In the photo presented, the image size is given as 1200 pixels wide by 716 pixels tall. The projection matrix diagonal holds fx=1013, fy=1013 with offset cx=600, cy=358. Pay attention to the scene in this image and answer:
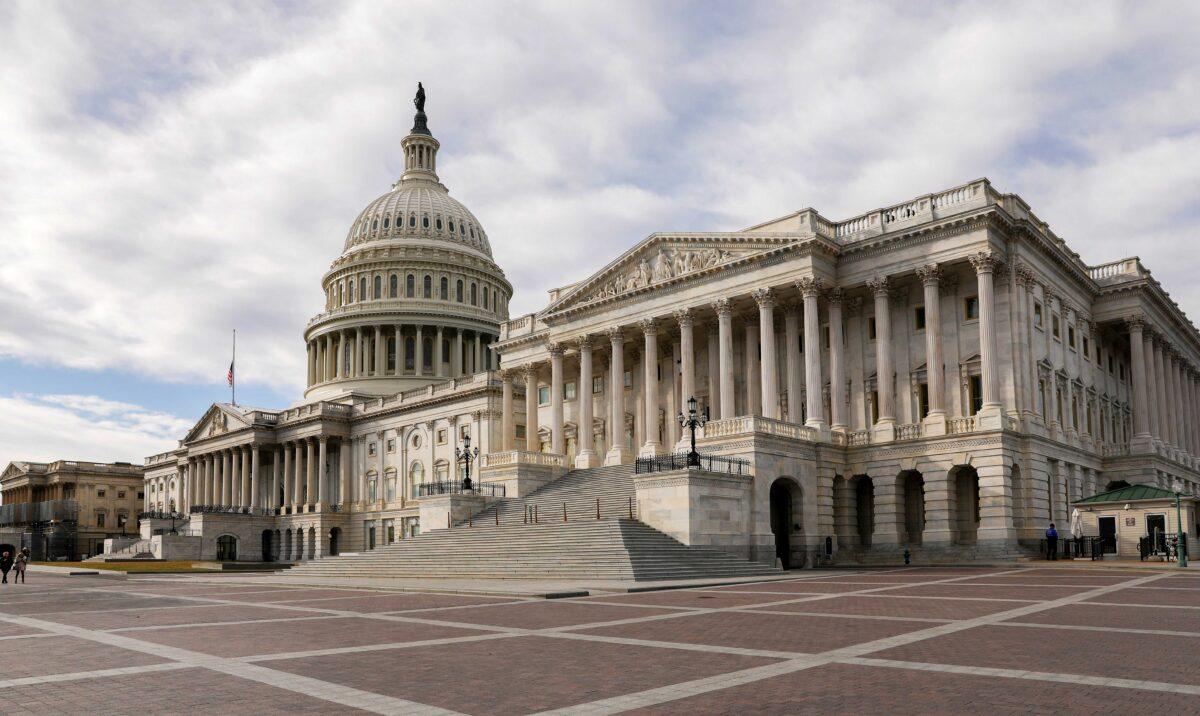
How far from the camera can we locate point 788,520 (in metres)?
53.0

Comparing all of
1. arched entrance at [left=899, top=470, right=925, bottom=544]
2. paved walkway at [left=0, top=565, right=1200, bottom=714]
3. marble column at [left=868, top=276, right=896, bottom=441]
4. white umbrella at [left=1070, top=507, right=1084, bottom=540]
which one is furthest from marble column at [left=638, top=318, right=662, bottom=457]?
paved walkway at [left=0, top=565, right=1200, bottom=714]

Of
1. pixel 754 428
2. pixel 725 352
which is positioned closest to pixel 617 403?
pixel 725 352

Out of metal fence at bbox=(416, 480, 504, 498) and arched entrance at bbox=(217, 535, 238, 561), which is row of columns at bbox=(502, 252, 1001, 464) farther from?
arched entrance at bbox=(217, 535, 238, 561)

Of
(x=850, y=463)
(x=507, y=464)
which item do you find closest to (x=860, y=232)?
(x=850, y=463)

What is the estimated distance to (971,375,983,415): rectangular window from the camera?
5306cm

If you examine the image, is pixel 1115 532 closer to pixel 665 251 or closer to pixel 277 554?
pixel 665 251

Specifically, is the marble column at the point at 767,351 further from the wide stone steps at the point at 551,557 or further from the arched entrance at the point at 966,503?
the wide stone steps at the point at 551,557

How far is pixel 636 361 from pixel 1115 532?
3119 centimetres

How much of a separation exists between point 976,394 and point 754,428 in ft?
43.3

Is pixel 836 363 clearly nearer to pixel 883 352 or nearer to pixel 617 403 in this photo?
pixel 883 352

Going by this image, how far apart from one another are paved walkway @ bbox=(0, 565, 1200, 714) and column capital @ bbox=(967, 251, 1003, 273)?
953 inches

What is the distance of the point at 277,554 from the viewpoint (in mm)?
107812

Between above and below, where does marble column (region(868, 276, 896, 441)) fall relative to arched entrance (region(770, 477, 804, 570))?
above

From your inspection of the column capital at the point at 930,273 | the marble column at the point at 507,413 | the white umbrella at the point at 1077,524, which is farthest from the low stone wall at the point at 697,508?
the marble column at the point at 507,413
